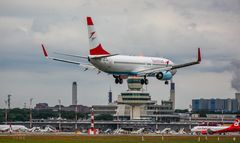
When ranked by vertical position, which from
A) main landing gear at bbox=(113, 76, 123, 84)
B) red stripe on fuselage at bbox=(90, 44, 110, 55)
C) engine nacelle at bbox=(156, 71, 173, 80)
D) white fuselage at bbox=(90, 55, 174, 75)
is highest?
red stripe on fuselage at bbox=(90, 44, 110, 55)

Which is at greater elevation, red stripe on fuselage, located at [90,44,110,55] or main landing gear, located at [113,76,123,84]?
red stripe on fuselage, located at [90,44,110,55]

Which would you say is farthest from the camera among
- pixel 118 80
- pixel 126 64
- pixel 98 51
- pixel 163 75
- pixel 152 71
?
pixel 163 75

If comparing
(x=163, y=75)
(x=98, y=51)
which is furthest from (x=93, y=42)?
(x=163, y=75)

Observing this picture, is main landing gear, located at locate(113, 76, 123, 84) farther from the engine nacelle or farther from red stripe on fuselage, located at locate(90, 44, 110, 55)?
the engine nacelle

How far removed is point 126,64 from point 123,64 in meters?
0.89

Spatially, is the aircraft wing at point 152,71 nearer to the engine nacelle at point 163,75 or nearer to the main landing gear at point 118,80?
the engine nacelle at point 163,75

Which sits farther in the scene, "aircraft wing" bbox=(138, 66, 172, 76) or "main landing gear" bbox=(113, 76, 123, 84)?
"aircraft wing" bbox=(138, 66, 172, 76)

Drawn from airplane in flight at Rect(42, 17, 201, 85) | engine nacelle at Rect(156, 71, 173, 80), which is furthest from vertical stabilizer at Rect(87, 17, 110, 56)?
engine nacelle at Rect(156, 71, 173, 80)

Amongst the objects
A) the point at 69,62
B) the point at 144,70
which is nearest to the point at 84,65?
the point at 69,62

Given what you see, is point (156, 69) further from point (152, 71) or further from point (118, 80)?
point (118, 80)

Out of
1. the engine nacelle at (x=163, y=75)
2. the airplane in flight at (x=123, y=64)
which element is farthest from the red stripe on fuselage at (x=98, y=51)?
the engine nacelle at (x=163, y=75)

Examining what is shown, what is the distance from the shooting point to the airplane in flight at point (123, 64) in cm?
14125

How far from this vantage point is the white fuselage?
14138cm

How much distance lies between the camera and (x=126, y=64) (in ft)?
477
